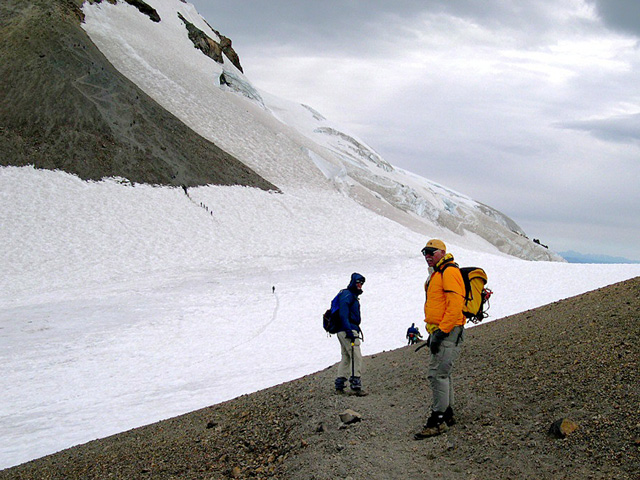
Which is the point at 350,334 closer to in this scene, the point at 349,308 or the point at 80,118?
the point at 349,308

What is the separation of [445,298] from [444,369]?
2.92ft

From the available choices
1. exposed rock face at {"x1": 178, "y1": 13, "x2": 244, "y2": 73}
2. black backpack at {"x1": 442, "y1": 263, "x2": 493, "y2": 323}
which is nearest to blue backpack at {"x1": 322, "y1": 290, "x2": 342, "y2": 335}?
black backpack at {"x1": 442, "y1": 263, "x2": 493, "y2": 323}

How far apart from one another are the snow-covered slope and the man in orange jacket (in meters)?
35.5

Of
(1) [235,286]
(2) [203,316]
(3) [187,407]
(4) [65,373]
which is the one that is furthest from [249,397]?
(1) [235,286]

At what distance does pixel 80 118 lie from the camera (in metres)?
36.4

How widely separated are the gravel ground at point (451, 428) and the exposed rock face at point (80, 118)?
1091 inches

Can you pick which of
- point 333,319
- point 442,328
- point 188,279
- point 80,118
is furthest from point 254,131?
point 442,328

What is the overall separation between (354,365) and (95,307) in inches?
601

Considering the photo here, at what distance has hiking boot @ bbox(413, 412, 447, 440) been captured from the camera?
642 cm

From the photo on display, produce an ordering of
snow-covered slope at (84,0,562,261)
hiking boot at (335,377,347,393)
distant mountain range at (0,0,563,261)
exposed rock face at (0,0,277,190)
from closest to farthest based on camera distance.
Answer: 1. hiking boot at (335,377,347,393)
2. exposed rock face at (0,0,277,190)
3. distant mountain range at (0,0,563,261)
4. snow-covered slope at (84,0,562,261)

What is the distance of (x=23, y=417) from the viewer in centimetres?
1265

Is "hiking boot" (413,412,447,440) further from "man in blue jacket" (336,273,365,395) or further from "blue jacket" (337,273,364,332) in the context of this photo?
"blue jacket" (337,273,364,332)

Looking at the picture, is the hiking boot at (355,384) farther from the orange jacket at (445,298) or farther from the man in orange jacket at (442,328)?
the orange jacket at (445,298)

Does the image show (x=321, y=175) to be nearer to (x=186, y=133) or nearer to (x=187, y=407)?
(x=186, y=133)
